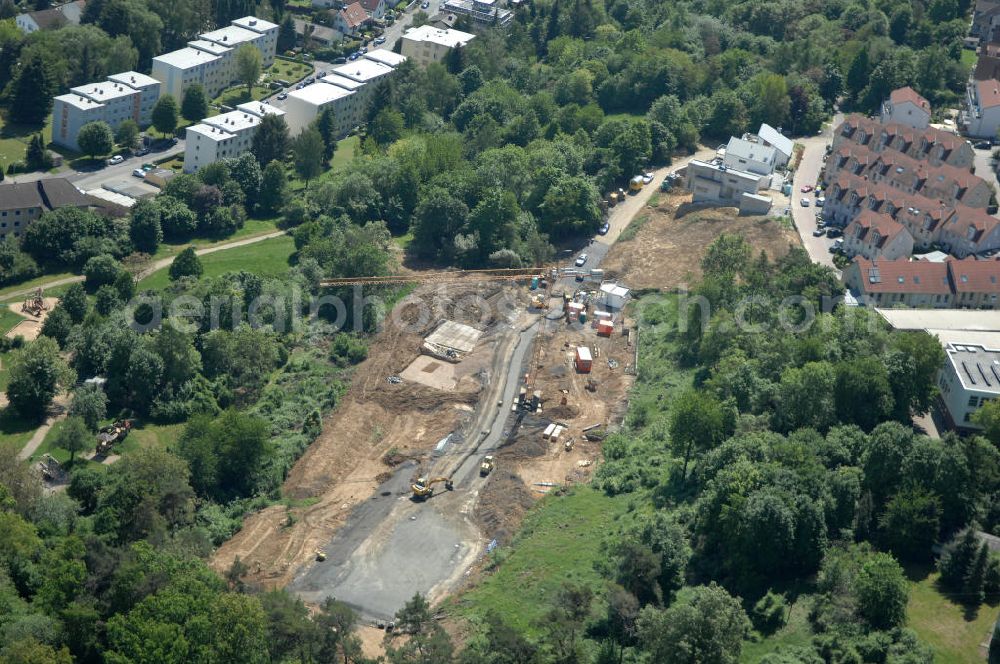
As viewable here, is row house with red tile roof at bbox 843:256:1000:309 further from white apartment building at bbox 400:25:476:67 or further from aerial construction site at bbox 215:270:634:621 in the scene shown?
white apartment building at bbox 400:25:476:67

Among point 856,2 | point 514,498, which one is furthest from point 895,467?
point 856,2

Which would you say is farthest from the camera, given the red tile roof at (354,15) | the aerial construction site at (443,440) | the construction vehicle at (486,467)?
the red tile roof at (354,15)

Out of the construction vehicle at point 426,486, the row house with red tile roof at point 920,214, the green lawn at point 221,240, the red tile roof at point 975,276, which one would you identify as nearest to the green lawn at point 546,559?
the construction vehicle at point 426,486

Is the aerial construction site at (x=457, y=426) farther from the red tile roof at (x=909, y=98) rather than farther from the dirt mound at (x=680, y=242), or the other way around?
the red tile roof at (x=909, y=98)

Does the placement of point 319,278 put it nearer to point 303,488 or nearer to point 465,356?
point 465,356

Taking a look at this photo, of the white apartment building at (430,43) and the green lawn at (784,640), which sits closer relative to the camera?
the green lawn at (784,640)

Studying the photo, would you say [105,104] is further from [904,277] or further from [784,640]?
[784,640]
